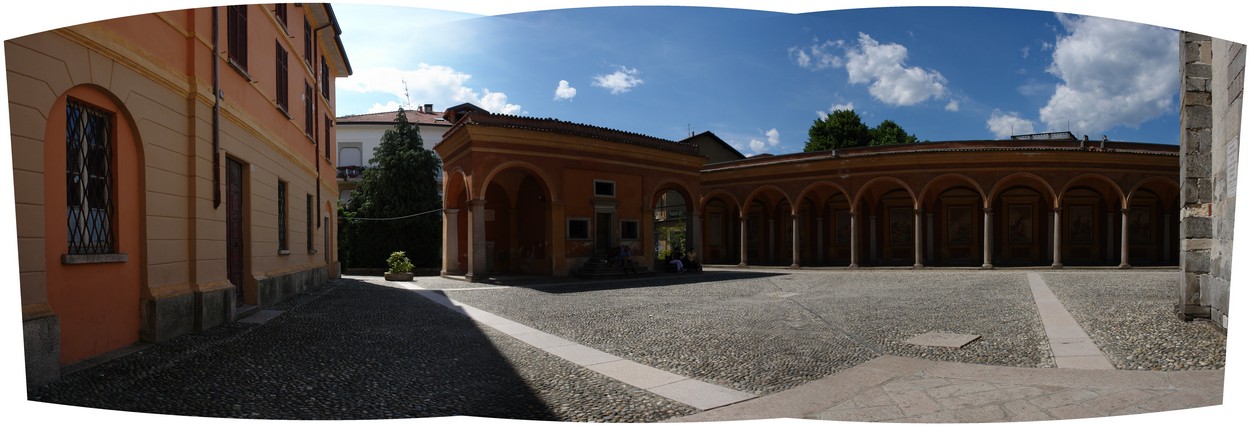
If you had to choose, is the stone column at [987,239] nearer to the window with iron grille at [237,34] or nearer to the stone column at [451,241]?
the stone column at [451,241]

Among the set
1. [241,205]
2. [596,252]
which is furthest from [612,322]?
[596,252]

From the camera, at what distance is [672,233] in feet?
133

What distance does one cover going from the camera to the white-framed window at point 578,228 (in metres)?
22.5

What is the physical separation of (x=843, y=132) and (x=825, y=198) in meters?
16.4

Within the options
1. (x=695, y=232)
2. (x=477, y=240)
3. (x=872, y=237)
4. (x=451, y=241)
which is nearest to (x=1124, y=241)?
(x=872, y=237)

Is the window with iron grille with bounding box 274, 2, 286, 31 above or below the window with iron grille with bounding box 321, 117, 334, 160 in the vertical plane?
above

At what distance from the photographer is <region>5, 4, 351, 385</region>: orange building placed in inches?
195

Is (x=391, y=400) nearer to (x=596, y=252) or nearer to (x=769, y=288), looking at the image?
(x=769, y=288)

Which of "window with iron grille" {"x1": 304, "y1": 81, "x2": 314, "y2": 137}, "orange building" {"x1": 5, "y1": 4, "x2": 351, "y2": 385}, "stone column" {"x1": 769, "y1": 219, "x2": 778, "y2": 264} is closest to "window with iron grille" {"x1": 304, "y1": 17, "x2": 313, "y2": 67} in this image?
"window with iron grille" {"x1": 304, "y1": 81, "x2": 314, "y2": 137}

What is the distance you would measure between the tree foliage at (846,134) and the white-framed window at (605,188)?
25.5 metres

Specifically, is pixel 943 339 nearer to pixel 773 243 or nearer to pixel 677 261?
pixel 677 261

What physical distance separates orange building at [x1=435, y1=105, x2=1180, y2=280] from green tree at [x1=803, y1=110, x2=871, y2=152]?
14984 millimetres

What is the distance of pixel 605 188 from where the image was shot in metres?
23.6

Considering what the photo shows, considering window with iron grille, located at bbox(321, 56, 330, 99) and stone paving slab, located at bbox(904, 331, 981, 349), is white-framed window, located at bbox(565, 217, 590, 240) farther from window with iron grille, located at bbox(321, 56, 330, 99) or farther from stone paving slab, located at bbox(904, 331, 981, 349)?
stone paving slab, located at bbox(904, 331, 981, 349)
